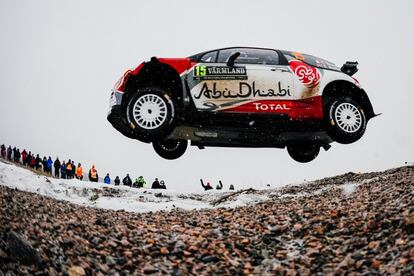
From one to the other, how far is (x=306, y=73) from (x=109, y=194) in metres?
5.20

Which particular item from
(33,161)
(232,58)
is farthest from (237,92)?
(33,161)

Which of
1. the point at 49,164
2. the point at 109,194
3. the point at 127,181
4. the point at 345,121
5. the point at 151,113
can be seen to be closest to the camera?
the point at 151,113

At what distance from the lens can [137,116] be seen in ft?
22.8

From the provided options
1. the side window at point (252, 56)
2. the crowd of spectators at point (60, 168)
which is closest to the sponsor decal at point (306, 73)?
the side window at point (252, 56)

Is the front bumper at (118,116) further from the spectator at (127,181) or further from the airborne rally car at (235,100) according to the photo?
the spectator at (127,181)

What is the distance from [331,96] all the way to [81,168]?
14287 mm

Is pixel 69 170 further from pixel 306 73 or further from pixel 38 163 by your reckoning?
pixel 306 73

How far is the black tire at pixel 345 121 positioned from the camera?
24.6ft

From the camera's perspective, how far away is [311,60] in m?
7.66

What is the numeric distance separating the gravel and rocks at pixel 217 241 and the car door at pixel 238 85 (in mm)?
2204

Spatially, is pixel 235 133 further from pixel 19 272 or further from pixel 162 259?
pixel 19 272

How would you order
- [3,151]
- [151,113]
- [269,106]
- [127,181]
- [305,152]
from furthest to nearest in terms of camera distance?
[3,151] < [127,181] < [305,152] < [269,106] < [151,113]

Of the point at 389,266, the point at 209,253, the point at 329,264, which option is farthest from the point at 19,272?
the point at 389,266

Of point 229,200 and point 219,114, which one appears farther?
point 229,200
